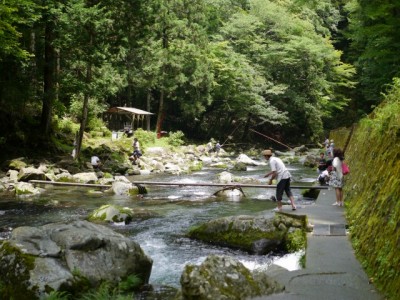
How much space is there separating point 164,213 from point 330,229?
5624 millimetres

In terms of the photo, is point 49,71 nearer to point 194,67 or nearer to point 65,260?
point 194,67

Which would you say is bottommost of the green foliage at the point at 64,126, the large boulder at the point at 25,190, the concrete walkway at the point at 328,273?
the green foliage at the point at 64,126

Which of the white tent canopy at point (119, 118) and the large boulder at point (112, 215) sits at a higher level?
the large boulder at point (112, 215)

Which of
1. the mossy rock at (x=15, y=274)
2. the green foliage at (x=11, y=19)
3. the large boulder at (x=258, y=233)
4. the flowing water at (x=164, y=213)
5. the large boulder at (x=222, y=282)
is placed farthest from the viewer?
the green foliage at (x=11, y=19)

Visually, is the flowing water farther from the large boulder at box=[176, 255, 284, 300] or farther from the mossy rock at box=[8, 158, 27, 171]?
the mossy rock at box=[8, 158, 27, 171]

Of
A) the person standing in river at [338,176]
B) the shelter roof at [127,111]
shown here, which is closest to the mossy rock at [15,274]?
the person standing in river at [338,176]

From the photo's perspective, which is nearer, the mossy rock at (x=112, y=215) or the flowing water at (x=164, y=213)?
the flowing water at (x=164, y=213)

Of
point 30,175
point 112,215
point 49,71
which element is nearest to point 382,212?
point 112,215

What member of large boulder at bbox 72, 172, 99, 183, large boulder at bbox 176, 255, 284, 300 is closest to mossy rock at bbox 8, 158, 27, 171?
large boulder at bbox 72, 172, 99, 183

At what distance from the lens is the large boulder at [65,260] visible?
17.8 ft

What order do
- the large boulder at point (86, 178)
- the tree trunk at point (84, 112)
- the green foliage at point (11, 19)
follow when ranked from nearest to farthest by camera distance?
the green foliage at point (11, 19), the large boulder at point (86, 178), the tree trunk at point (84, 112)

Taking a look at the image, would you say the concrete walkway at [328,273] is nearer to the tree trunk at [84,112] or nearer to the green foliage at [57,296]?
the green foliage at [57,296]

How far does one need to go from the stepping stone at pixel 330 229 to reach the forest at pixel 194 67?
10.3m

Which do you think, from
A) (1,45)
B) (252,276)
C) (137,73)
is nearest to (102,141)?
(137,73)
